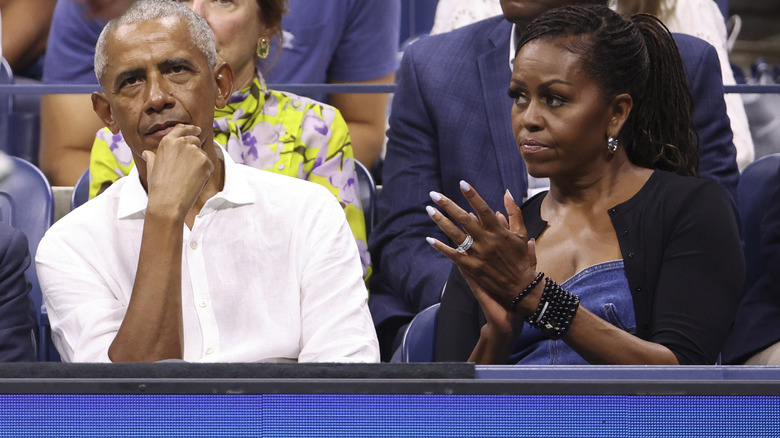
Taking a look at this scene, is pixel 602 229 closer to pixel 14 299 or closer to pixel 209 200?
pixel 209 200

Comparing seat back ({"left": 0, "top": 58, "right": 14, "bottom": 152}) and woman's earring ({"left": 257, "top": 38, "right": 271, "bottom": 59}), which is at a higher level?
woman's earring ({"left": 257, "top": 38, "right": 271, "bottom": 59})

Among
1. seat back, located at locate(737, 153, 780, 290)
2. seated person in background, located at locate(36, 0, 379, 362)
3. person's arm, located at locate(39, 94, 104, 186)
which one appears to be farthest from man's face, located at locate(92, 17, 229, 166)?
seat back, located at locate(737, 153, 780, 290)

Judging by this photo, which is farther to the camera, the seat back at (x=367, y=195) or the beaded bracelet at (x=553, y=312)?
the seat back at (x=367, y=195)

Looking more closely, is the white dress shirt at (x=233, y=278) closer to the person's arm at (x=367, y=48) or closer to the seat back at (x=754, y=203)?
the seat back at (x=754, y=203)

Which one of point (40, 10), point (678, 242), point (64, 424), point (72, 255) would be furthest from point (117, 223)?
point (40, 10)

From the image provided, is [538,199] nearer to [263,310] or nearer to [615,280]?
[615,280]

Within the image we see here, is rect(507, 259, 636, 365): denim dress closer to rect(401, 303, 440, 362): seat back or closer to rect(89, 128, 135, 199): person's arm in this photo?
rect(401, 303, 440, 362): seat back

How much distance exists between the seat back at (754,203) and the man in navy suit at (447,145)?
0.40ft

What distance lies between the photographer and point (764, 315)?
1947 mm

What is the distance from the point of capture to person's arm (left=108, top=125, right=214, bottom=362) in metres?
1.55

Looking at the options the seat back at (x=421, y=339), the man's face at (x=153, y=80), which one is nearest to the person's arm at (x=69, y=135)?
the man's face at (x=153, y=80)

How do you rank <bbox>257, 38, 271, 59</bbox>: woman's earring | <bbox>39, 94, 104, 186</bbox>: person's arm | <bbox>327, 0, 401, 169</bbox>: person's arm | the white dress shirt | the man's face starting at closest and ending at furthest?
1. the white dress shirt
2. the man's face
3. <bbox>257, 38, 271, 59</bbox>: woman's earring
4. <bbox>39, 94, 104, 186</bbox>: person's arm
5. <bbox>327, 0, 401, 169</bbox>: person's arm

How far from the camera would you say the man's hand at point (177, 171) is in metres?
1.65

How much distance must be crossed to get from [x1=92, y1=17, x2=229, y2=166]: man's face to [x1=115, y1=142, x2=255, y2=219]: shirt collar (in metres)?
0.07
